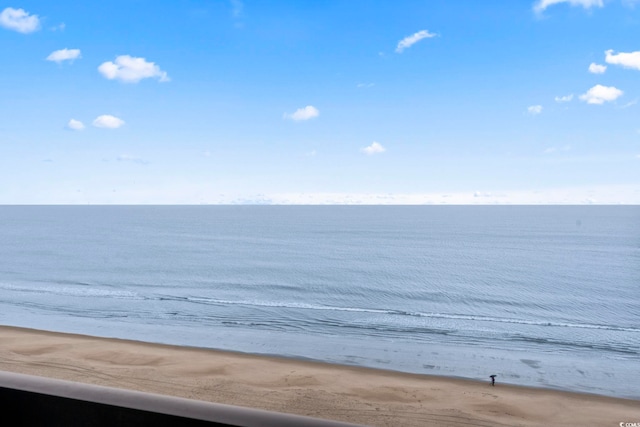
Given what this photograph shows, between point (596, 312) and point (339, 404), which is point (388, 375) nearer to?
point (339, 404)

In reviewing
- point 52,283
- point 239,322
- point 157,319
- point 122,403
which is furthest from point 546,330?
point 52,283

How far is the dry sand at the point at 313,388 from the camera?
7594 millimetres

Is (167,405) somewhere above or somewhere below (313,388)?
above

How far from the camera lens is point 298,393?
8430mm

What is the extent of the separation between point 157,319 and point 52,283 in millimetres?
9759

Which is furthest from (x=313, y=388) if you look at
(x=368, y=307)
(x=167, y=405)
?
(x=368, y=307)

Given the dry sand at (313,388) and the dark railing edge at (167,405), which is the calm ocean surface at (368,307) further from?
the dark railing edge at (167,405)

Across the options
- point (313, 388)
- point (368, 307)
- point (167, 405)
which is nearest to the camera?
point (167, 405)

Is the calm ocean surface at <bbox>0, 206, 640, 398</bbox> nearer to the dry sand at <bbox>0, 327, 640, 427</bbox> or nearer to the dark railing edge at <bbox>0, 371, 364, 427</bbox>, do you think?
the dry sand at <bbox>0, 327, 640, 427</bbox>

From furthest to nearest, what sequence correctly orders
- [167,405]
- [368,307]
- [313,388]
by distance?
1. [368,307]
2. [313,388]
3. [167,405]

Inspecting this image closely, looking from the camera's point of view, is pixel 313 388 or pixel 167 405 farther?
pixel 313 388

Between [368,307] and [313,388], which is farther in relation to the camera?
[368,307]

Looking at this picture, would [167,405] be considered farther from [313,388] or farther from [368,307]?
[368,307]

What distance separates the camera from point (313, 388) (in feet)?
29.1
